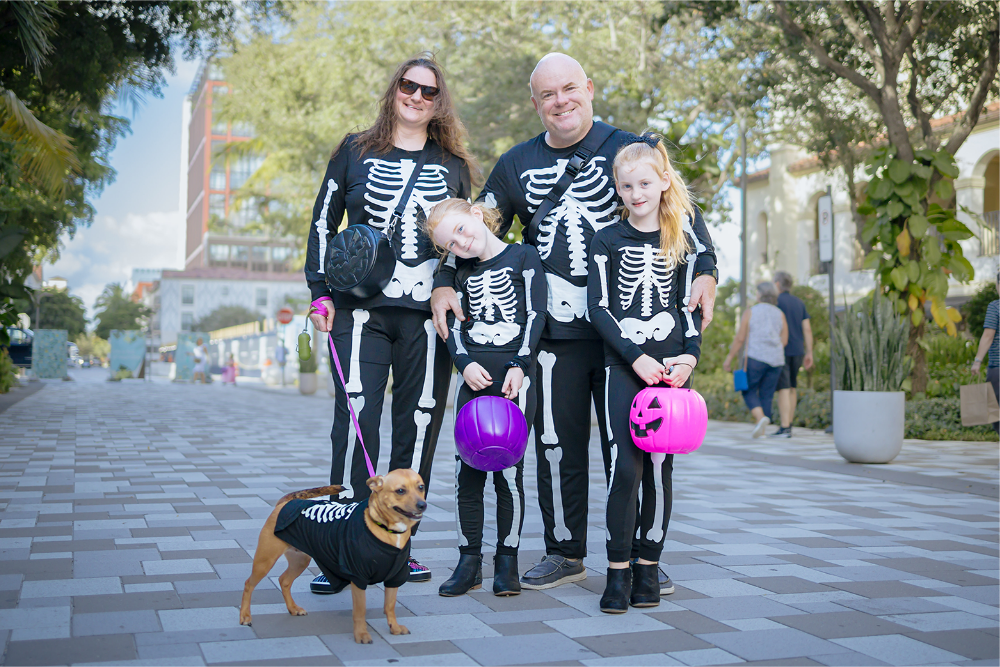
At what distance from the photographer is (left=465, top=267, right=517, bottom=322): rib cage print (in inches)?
152

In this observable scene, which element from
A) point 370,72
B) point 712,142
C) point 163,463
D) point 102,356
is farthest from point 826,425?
point 102,356

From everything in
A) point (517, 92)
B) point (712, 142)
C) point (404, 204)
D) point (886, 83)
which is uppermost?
point (517, 92)

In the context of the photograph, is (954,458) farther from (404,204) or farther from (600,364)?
(404,204)

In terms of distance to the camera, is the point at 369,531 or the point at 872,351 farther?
the point at 872,351

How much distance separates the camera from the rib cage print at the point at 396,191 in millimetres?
4129

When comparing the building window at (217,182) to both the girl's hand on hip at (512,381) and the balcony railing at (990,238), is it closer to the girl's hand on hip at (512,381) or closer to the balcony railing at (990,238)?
the balcony railing at (990,238)

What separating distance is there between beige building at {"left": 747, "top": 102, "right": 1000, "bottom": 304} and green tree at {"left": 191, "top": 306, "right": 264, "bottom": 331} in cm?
7840

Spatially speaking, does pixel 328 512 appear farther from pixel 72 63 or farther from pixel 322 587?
pixel 72 63

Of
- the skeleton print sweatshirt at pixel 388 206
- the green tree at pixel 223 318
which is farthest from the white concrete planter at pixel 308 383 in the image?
the green tree at pixel 223 318

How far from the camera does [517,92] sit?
19.0 meters

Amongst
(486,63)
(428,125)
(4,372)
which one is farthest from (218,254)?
(428,125)

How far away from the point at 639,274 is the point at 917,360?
10.1m

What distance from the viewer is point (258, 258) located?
119 meters

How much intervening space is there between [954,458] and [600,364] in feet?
23.2
